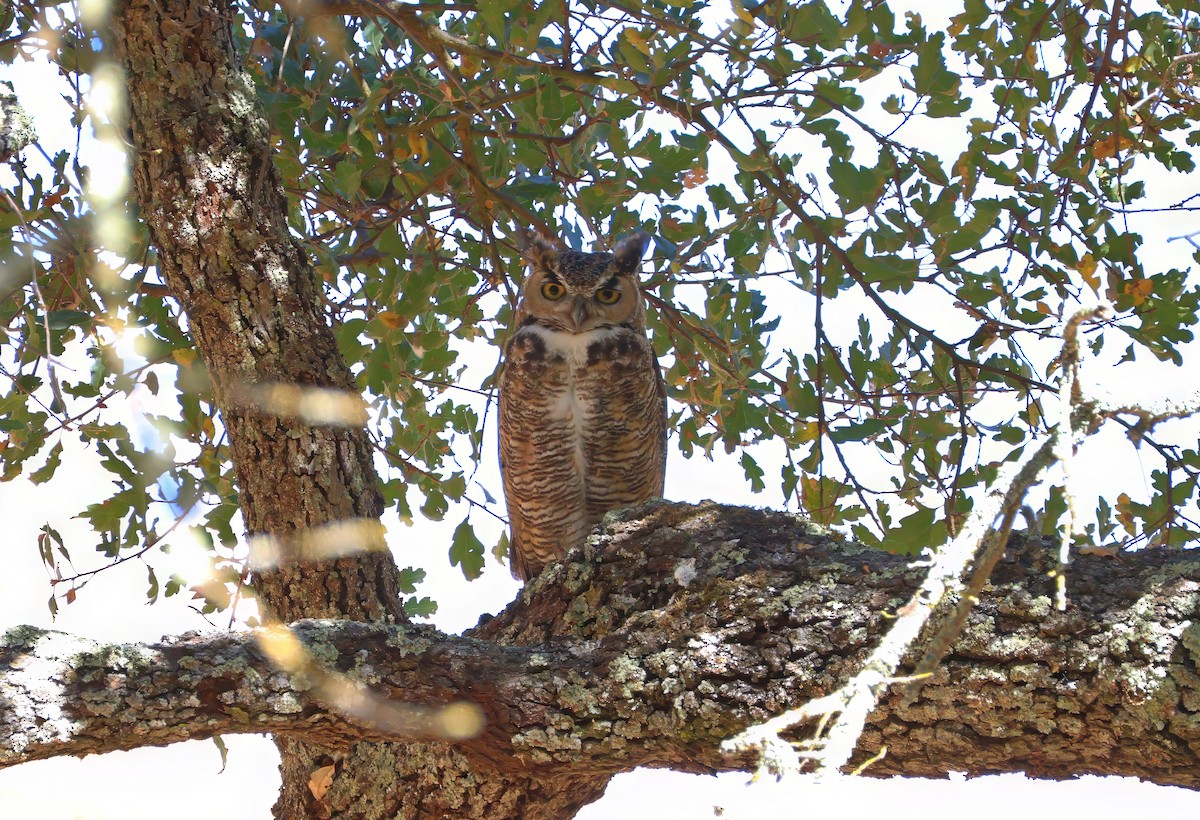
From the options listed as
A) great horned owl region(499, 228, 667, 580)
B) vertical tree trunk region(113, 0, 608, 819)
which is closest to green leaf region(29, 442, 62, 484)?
vertical tree trunk region(113, 0, 608, 819)

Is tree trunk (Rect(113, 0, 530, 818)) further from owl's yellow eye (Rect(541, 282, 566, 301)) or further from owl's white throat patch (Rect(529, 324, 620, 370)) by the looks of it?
owl's yellow eye (Rect(541, 282, 566, 301))

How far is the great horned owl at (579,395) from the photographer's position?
11.5 ft

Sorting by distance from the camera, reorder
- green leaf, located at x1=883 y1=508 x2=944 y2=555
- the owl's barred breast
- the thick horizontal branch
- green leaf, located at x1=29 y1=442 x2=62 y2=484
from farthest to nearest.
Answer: the owl's barred breast → green leaf, located at x1=29 y1=442 x2=62 y2=484 → green leaf, located at x1=883 y1=508 x2=944 y2=555 → the thick horizontal branch

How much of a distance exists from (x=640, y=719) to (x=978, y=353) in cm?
198

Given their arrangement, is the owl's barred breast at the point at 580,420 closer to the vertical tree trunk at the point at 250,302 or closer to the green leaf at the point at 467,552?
the green leaf at the point at 467,552

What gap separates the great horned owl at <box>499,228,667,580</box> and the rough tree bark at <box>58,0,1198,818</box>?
1085 mm

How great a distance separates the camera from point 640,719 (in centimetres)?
167

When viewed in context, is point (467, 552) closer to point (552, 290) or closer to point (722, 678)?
point (552, 290)

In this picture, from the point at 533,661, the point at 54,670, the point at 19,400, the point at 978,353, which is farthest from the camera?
the point at 978,353

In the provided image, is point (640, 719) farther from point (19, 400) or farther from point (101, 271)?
point (19, 400)

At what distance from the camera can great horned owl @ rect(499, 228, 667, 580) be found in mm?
3492

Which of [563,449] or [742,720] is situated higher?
[563,449]

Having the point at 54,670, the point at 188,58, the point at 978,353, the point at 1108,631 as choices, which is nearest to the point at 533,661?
the point at 54,670

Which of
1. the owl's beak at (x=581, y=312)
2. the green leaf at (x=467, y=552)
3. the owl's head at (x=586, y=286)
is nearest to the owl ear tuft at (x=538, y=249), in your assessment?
the owl's head at (x=586, y=286)
